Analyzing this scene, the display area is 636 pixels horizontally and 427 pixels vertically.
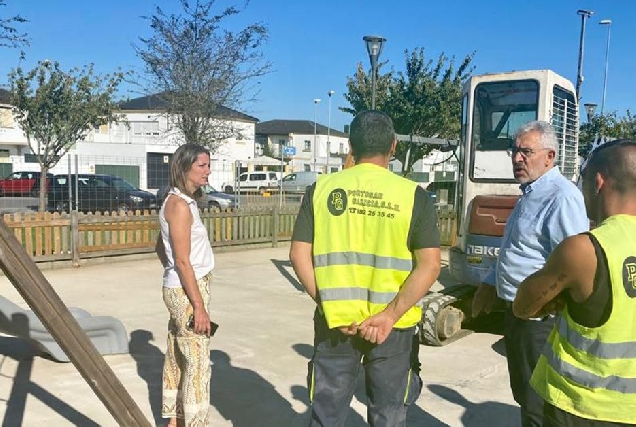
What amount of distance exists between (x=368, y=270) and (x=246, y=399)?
2.35m

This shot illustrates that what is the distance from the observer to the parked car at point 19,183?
900 inches

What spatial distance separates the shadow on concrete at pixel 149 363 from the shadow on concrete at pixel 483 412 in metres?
2.19

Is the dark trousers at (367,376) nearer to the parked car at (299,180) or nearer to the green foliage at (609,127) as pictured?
the green foliage at (609,127)

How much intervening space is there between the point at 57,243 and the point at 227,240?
3.73 m

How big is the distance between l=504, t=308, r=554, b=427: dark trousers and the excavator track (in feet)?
8.79

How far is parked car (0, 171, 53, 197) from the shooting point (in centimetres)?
2286

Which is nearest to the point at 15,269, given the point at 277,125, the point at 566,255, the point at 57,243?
the point at 566,255

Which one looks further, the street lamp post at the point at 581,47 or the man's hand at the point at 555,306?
the street lamp post at the point at 581,47

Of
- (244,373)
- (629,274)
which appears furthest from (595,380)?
(244,373)

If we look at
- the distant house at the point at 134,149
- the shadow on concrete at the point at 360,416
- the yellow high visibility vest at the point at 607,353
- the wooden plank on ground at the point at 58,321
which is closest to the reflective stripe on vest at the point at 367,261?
the yellow high visibility vest at the point at 607,353

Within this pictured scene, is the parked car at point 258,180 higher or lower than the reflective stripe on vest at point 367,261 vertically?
lower

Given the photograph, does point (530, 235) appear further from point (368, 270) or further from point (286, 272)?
point (286, 272)

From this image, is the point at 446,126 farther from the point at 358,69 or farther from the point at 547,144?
the point at 547,144

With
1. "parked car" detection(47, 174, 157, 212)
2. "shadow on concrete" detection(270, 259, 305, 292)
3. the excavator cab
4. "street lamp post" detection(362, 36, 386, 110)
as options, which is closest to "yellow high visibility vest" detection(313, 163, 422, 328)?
the excavator cab
